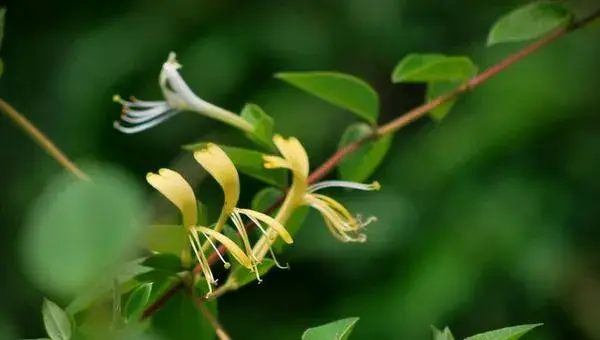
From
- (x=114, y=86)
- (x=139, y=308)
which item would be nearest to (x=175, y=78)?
(x=139, y=308)

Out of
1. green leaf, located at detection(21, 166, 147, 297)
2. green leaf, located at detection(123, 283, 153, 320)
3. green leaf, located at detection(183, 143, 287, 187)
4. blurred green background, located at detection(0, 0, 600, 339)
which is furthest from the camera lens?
blurred green background, located at detection(0, 0, 600, 339)

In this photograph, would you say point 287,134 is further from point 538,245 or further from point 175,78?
point 175,78

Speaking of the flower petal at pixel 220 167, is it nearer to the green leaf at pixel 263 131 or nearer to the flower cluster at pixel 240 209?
the flower cluster at pixel 240 209

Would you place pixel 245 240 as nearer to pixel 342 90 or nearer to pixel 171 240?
pixel 171 240

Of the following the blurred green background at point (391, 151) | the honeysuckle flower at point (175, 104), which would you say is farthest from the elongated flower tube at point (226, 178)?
the blurred green background at point (391, 151)

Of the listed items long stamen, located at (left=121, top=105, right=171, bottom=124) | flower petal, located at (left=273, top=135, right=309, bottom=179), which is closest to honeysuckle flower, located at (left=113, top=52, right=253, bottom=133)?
long stamen, located at (left=121, top=105, right=171, bottom=124)

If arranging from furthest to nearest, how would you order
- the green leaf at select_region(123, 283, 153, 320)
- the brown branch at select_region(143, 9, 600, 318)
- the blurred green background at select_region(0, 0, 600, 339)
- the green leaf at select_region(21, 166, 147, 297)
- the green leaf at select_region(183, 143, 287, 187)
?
the blurred green background at select_region(0, 0, 600, 339), the brown branch at select_region(143, 9, 600, 318), the green leaf at select_region(183, 143, 287, 187), the green leaf at select_region(123, 283, 153, 320), the green leaf at select_region(21, 166, 147, 297)

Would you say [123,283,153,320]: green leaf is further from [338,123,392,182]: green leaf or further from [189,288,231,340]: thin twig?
[338,123,392,182]: green leaf
